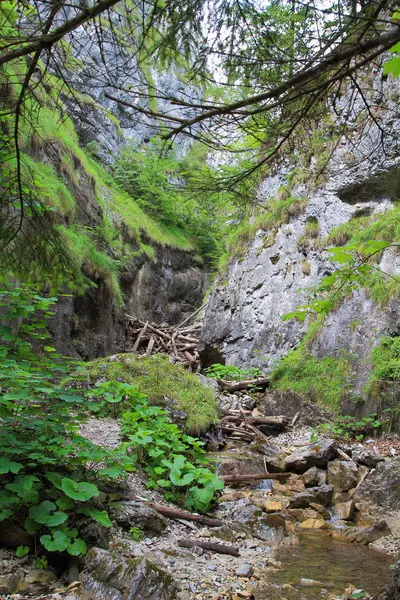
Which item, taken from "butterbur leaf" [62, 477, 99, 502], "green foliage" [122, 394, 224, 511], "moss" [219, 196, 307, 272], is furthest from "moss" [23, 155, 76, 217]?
"butterbur leaf" [62, 477, 99, 502]

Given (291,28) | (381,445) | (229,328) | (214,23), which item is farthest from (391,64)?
(229,328)

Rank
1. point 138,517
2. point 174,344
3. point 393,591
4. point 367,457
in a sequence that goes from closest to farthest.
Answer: point 393,591, point 138,517, point 367,457, point 174,344

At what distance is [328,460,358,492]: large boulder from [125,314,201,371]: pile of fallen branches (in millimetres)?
8208

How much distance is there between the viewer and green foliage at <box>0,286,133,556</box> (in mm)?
2426

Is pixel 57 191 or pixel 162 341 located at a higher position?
pixel 57 191

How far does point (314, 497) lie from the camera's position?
16.7 ft

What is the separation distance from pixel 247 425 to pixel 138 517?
5.39m

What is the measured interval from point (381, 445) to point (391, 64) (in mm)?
6594

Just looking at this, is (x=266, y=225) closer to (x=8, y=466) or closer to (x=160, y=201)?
(x=160, y=201)

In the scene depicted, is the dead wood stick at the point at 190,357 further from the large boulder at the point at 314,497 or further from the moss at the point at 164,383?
the large boulder at the point at 314,497

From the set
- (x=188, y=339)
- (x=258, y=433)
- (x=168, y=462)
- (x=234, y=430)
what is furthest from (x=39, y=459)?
(x=188, y=339)

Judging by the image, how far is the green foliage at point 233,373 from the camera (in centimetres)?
1125

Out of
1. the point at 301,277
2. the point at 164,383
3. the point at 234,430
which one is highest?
the point at 301,277

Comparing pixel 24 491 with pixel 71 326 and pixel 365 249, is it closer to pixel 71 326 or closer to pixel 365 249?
pixel 365 249
